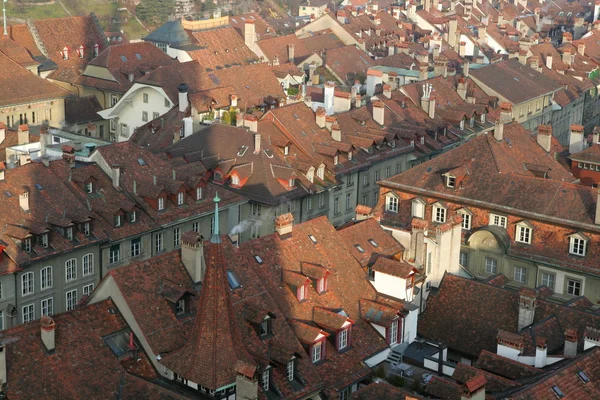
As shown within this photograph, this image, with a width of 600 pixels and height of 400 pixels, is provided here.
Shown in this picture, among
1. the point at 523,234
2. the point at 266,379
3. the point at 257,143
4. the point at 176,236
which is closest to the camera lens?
the point at 266,379

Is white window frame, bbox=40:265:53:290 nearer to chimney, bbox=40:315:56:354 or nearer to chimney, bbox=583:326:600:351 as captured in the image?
chimney, bbox=40:315:56:354

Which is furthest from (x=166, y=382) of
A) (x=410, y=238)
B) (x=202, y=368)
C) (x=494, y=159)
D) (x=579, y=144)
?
(x=579, y=144)

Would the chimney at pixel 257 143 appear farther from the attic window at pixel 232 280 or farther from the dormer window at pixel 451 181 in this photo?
the attic window at pixel 232 280

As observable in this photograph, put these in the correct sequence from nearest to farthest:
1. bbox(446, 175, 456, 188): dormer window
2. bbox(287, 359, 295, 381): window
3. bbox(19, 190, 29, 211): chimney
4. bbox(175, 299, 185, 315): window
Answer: bbox(287, 359, 295, 381): window, bbox(175, 299, 185, 315): window, bbox(19, 190, 29, 211): chimney, bbox(446, 175, 456, 188): dormer window

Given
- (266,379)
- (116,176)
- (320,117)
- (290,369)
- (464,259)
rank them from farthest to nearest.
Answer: (320,117) < (116,176) < (464,259) < (290,369) < (266,379)

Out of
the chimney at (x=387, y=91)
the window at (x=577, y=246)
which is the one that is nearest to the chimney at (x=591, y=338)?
the window at (x=577, y=246)

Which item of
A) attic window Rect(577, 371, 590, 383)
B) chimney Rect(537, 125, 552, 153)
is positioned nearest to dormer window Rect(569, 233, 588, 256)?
chimney Rect(537, 125, 552, 153)

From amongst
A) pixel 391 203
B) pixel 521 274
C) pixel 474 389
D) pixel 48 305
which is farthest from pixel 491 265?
pixel 474 389

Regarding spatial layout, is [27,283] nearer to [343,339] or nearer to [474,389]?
[343,339]
